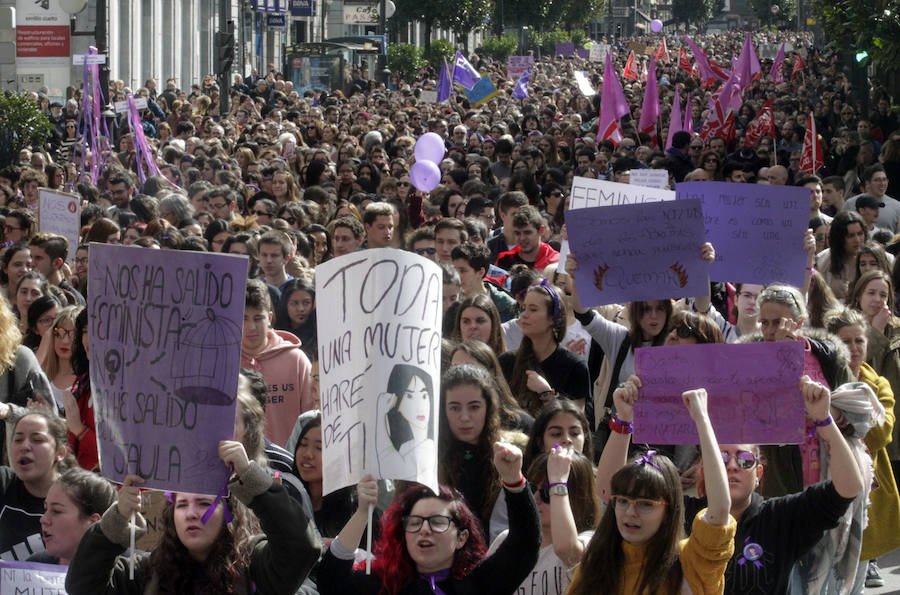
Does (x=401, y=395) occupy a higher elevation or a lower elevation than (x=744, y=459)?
higher

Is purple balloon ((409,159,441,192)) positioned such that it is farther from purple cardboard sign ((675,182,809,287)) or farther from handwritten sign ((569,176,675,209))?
purple cardboard sign ((675,182,809,287))

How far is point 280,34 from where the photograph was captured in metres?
55.8

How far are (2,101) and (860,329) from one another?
13517 mm

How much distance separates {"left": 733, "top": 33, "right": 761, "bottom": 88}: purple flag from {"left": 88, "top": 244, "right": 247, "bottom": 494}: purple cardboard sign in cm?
2324

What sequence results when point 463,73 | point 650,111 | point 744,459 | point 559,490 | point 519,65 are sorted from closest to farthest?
point 559,490
point 744,459
point 650,111
point 463,73
point 519,65

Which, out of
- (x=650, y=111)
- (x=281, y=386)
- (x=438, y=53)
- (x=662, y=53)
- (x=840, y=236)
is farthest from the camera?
(x=438, y=53)

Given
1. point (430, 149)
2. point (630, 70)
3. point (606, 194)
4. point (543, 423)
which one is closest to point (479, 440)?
point (543, 423)

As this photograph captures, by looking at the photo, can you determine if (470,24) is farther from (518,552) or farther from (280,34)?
(518,552)

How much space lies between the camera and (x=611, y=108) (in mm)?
18875

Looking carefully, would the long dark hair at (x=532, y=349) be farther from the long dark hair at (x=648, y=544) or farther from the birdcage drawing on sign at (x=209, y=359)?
the birdcage drawing on sign at (x=209, y=359)

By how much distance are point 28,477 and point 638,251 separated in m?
2.81

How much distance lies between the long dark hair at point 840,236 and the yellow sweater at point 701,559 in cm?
505

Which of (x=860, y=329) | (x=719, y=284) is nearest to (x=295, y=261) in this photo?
(x=719, y=284)

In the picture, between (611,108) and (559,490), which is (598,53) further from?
(559,490)
